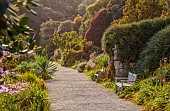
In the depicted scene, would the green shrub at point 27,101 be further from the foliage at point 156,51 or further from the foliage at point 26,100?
the foliage at point 156,51

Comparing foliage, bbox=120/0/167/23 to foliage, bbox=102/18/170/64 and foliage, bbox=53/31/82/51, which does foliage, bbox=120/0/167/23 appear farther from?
foliage, bbox=53/31/82/51

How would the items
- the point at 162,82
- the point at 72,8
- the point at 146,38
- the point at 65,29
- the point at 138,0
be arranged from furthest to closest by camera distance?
the point at 72,8, the point at 65,29, the point at 138,0, the point at 146,38, the point at 162,82

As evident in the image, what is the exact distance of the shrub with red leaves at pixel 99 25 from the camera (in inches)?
1133

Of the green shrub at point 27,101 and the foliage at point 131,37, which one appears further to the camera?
the foliage at point 131,37

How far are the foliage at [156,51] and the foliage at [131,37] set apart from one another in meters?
0.80

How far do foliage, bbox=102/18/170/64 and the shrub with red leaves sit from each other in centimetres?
1536

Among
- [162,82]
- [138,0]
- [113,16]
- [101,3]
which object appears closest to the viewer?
[162,82]

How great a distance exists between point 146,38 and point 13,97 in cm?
774

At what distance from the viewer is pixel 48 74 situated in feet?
51.7

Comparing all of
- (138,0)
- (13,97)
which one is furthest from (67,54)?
(13,97)

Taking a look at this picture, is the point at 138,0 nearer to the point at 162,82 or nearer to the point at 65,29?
the point at 162,82

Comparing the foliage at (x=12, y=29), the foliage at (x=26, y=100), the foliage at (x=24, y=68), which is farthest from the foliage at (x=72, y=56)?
the foliage at (x=12, y=29)

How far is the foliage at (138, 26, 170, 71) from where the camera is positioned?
38.1 ft

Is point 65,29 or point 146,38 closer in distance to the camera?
point 146,38
